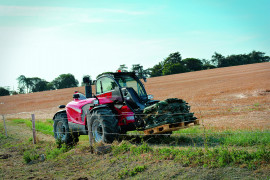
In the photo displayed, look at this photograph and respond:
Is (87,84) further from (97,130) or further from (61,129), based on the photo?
(97,130)

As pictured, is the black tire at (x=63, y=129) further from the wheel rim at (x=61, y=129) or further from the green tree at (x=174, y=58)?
the green tree at (x=174, y=58)

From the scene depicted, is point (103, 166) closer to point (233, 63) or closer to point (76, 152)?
point (76, 152)

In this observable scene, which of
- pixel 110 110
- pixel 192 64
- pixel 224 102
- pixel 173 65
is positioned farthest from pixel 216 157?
pixel 192 64

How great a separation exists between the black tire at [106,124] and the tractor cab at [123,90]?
0.75 meters

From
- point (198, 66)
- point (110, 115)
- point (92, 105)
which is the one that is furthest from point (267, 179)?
point (198, 66)

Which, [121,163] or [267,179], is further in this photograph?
[121,163]

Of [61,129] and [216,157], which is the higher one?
[216,157]

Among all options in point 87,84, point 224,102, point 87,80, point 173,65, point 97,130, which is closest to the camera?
point 97,130

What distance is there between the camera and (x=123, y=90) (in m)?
9.21

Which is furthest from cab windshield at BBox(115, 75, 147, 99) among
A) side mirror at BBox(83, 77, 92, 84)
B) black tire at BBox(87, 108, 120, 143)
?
side mirror at BBox(83, 77, 92, 84)

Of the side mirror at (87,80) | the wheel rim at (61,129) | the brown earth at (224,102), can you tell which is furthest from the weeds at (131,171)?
the wheel rim at (61,129)

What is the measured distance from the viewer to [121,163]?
21.6 ft

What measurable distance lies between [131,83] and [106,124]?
2087 mm

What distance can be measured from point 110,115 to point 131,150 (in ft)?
5.36
